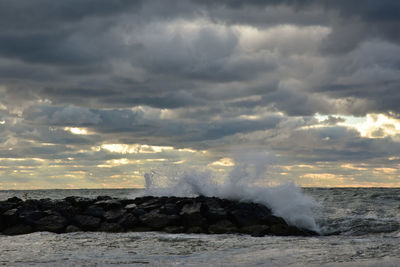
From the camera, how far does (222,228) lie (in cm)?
1716

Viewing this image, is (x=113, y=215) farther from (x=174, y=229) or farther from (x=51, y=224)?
(x=174, y=229)

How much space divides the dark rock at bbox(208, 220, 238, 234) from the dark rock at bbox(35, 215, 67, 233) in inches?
229

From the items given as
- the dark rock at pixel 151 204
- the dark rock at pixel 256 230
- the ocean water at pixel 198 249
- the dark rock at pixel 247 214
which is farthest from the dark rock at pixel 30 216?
the dark rock at pixel 256 230

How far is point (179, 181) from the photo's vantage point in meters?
26.3

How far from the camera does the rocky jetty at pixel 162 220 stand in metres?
17.2

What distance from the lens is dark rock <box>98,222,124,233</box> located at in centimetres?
1733

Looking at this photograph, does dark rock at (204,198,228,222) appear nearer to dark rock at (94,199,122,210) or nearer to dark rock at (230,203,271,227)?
dark rock at (230,203,271,227)

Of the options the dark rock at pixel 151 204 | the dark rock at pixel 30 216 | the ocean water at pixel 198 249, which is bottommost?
the ocean water at pixel 198 249

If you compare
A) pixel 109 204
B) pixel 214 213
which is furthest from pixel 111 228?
pixel 214 213

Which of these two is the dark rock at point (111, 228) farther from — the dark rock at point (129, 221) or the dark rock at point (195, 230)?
the dark rock at point (195, 230)

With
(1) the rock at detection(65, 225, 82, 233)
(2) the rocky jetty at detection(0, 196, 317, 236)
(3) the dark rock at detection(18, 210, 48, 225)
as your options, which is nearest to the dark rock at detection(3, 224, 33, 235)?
(2) the rocky jetty at detection(0, 196, 317, 236)

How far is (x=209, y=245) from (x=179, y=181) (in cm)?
1290

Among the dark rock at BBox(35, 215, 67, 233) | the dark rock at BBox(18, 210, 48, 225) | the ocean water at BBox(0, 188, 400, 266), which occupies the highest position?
the dark rock at BBox(18, 210, 48, 225)

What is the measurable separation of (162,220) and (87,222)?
3.00 m
